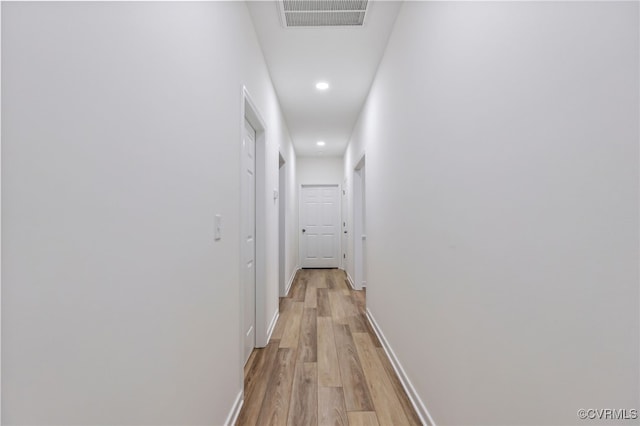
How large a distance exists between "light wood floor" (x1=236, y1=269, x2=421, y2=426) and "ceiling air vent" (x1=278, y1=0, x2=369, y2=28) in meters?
2.65

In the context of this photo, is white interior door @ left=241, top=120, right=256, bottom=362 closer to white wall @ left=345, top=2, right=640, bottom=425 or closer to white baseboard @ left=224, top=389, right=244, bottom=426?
white baseboard @ left=224, top=389, right=244, bottom=426

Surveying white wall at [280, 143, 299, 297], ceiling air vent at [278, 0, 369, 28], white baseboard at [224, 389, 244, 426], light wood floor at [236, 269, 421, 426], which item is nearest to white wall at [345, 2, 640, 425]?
light wood floor at [236, 269, 421, 426]

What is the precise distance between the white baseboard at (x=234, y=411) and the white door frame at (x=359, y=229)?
3318 millimetres

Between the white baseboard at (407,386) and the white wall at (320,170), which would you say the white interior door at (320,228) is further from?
the white baseboard at (407,386)

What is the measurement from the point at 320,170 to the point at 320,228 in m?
1.35

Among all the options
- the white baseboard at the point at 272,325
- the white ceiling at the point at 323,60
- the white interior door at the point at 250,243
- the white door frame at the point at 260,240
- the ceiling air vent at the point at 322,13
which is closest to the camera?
the ceiling air vent at the point at 322,13

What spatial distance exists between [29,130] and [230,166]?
3.89 ft

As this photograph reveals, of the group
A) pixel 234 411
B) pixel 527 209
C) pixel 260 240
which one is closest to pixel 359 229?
pixel 260 240

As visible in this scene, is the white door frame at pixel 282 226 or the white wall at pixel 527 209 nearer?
the white wall at pixel 527 209

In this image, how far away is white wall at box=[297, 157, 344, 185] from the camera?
22.7ft

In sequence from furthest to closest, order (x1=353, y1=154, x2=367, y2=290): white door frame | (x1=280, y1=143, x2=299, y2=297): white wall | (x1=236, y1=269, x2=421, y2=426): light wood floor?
(x1=353, y1=154, x2=367, y2=290): white door frame → (x1=280, y1=143, x2=299, y2=297): white wall → (x1=236, y1=269, x2=421, y2=426): light wood floor

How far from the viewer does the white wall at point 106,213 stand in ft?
1.78

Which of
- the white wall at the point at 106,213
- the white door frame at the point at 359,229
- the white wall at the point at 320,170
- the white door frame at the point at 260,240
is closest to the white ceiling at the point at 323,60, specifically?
the white door frame at the point at 260,240

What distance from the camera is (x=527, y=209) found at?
883 millimetres
